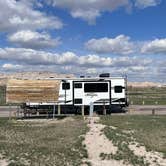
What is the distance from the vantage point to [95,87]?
139 ft

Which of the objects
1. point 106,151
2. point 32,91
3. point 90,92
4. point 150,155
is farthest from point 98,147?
point 90,92

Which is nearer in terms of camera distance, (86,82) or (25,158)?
(25,158)

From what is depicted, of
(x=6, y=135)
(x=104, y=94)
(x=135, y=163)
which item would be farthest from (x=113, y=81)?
(x=135, y=163)

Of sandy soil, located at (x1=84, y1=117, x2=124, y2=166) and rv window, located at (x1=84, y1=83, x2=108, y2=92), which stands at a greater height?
rv window, located at (x1=84, y1=83, x2=108, y2=92)

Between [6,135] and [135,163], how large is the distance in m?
9.40

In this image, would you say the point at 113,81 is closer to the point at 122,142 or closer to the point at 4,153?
the point at 122,142

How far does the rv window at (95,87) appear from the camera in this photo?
42250 mm

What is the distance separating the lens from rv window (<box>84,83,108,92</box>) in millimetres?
42250

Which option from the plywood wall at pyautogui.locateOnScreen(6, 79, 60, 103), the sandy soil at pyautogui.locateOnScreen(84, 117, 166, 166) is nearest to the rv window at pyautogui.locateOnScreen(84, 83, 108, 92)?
the plywood wall at pyautogui.locateOnScreen(6, 79, 60, 103)

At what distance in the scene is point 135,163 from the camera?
1816 cm

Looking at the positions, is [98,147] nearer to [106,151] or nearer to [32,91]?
[106,151]

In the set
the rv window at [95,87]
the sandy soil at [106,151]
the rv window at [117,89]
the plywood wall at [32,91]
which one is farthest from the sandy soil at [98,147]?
the rv window at [117,89]

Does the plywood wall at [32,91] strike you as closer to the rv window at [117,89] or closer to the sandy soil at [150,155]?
the rv window at [117,89]

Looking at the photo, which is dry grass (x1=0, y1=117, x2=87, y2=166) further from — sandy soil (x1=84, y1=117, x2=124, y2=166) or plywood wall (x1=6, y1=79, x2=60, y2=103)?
plywood wall (x1=6, y1=79, x2=60, y2=103)
